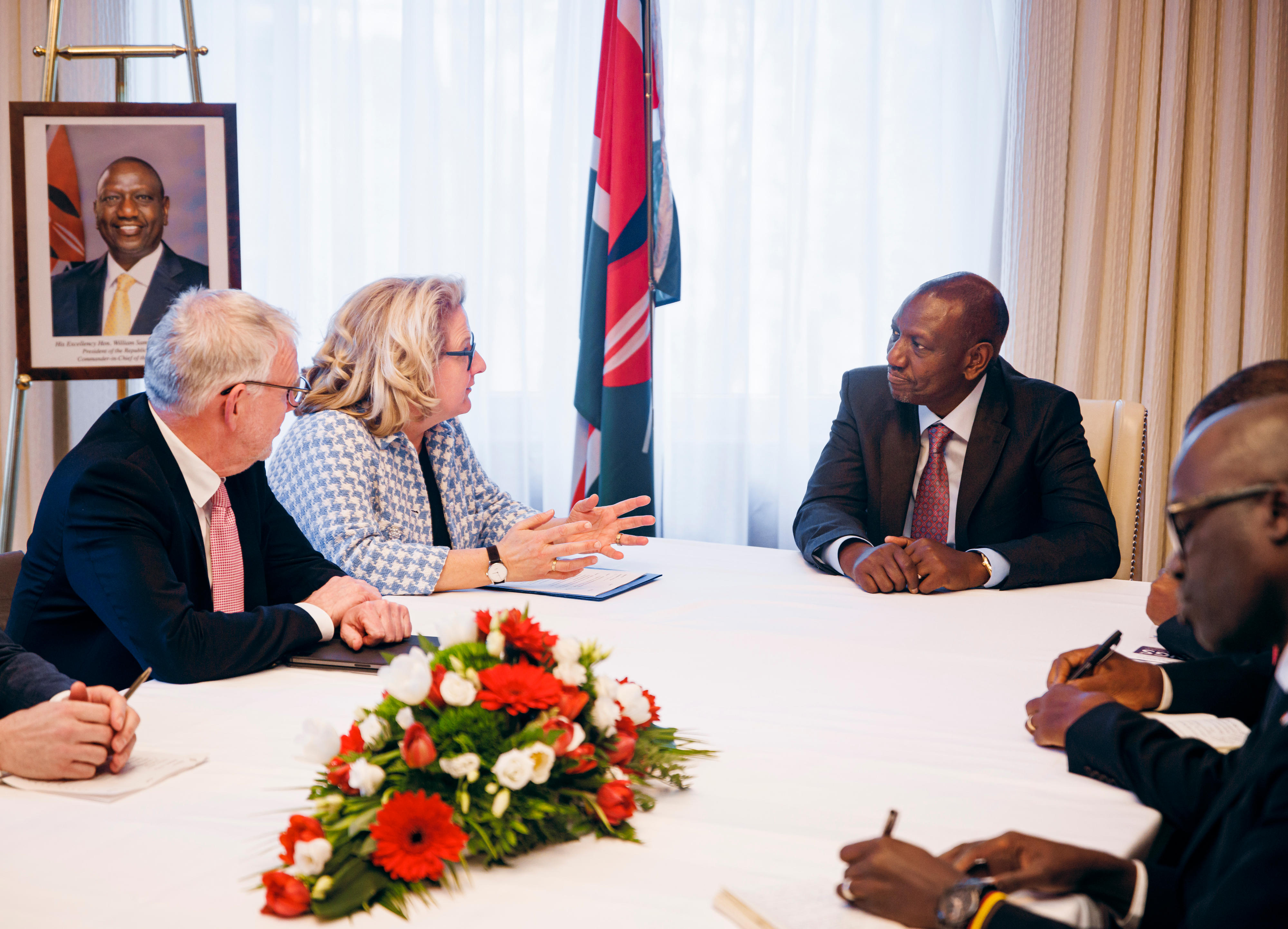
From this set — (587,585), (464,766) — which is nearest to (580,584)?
(587,585)

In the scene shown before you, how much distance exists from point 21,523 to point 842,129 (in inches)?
158

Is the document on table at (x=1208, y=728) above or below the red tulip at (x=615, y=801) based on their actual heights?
below

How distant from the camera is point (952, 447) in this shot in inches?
102

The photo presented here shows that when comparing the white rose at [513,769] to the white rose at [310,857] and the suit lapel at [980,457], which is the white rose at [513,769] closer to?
the white rose at [310,857]

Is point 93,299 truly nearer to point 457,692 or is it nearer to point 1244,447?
point 457,692

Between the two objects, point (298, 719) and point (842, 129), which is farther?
point (842, 129)

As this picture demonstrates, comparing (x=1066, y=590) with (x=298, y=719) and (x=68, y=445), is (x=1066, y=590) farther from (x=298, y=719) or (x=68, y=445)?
(x=68, y=445)

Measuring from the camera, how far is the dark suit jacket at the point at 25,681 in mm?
1306

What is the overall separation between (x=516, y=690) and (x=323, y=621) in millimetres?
858

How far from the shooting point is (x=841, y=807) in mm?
1080

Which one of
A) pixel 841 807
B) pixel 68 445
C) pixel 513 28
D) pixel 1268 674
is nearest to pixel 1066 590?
pixel 1268 674

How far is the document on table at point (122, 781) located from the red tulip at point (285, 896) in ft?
1.12

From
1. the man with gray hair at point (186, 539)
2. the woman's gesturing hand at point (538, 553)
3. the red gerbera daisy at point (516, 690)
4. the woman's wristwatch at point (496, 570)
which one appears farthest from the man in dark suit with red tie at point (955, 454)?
the red gerbera daisy at point (516, 690)

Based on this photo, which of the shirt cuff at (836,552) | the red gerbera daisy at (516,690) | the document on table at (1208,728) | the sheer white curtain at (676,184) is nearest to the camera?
the red gerbera daisy at (516,690)
